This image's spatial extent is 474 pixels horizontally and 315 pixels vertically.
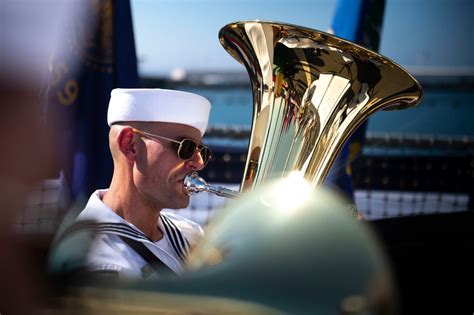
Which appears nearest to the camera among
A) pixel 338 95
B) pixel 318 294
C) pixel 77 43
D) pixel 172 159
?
pixel 318 294

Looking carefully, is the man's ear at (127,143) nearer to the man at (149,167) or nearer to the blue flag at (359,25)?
the man at (149,167)

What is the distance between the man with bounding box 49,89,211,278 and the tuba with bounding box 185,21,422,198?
0.07 meters

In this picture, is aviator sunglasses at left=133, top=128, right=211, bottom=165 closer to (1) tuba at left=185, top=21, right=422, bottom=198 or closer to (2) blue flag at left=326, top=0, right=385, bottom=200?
(1) tuba at left=185, top=21, right=422, bottom=198

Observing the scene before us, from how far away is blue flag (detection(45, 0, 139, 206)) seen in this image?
3.13 metres

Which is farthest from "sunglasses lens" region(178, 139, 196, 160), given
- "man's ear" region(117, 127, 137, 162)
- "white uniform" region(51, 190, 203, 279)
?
"white uniform" region(51, 190, 203, 279)

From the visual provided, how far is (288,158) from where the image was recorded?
1.73 meters

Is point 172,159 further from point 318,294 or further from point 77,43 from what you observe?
point 77,43

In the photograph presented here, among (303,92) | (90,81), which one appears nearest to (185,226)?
(303,92)

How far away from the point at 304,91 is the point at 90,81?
1.84 meters

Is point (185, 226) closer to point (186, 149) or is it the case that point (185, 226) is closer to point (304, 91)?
point (186, 149)

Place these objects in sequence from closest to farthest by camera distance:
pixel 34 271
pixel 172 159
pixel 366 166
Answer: pixel 34 271
pixel 172 159
pixel 366 166

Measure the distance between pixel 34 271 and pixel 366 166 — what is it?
4.59 m

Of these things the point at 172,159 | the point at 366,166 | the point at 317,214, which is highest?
the point at 317,214

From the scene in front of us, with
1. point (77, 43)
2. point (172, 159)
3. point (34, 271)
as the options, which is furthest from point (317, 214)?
point (77, 43)
